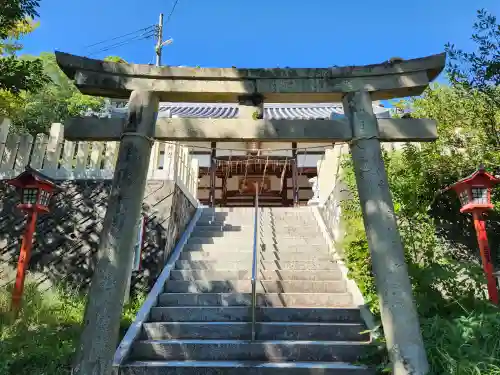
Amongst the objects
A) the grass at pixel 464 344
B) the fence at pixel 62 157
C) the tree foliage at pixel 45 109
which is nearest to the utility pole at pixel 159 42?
the tree foliage at pixel 45 109

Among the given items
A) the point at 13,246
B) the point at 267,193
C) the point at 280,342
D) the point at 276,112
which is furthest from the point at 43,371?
the point at 276,112

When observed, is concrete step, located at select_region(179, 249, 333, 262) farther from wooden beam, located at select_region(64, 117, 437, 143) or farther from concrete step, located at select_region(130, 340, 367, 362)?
wooden beam, located at select_region(64, 117, 437, 143)

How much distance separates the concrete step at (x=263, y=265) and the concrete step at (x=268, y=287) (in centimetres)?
50

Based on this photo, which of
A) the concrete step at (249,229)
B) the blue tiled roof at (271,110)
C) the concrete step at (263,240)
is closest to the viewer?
the concrete step at (263,240)

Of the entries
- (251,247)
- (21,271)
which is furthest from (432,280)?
(21,271)

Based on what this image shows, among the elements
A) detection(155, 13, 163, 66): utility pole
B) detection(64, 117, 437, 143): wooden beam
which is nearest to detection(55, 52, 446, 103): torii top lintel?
detection(64, 117, 437, 143): wooden beam

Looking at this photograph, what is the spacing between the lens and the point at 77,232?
6715mm

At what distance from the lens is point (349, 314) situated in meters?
4.66

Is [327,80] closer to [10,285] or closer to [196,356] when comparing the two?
[196,356]

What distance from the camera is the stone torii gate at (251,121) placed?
346 cm

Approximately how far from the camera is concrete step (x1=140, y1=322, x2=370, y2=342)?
4.33 m

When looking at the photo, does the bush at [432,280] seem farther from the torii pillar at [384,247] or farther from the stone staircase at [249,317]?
the stone staircase at [249,317]

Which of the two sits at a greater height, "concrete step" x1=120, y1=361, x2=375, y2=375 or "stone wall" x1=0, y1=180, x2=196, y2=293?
"stone wall" x1=0, y1=180, x2=196, y2=293

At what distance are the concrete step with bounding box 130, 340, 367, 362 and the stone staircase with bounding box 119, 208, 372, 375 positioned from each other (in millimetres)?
10
